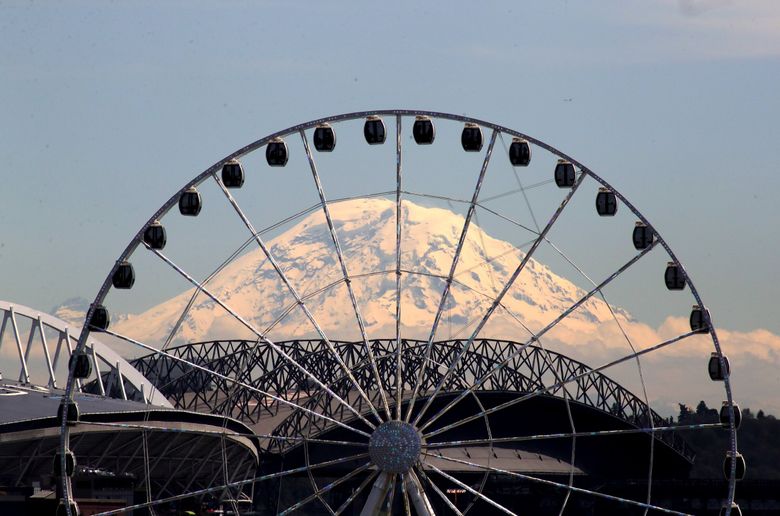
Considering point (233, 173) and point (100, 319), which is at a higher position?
point (233, 173)

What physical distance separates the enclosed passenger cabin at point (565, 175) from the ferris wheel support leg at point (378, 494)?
16580 millimetres

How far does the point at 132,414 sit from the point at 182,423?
880cm

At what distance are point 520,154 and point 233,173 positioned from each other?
46.7 ft

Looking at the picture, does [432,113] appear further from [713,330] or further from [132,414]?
[132,414]

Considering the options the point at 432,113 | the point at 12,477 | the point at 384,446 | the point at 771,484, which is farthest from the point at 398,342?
the point at 771,484

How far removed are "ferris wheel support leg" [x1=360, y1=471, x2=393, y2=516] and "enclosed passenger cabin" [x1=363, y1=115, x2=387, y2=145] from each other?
1628 cm

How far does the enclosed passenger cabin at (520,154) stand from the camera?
272 ft

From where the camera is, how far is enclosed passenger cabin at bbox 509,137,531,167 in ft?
272

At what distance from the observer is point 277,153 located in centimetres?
8156

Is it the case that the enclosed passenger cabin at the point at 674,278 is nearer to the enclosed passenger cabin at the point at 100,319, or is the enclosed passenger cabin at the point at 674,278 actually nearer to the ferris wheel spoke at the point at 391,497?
the ferris wheel spoke at the point at 391,497

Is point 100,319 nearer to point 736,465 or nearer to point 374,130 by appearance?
A: point 374,130

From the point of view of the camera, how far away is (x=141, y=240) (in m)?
79.9

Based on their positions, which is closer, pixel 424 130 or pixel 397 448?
pixel 397 448

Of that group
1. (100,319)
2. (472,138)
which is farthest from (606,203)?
(100,319)
